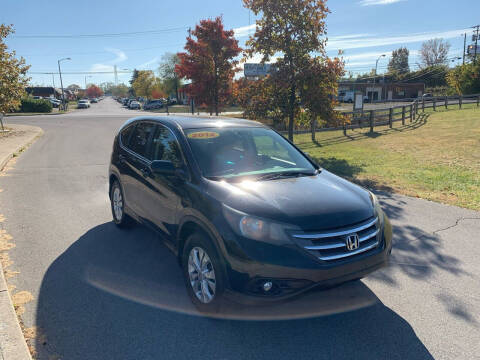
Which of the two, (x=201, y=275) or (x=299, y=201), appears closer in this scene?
(x=299, y=201)

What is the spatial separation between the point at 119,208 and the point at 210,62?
14.2 meters

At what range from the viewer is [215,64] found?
60.4 ft

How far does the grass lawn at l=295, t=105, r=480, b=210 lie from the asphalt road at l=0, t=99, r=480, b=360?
7.37 feet

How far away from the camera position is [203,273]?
132 inches

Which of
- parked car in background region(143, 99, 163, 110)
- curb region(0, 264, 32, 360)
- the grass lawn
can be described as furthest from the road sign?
parked car in background region(143, 99, 163, 110)

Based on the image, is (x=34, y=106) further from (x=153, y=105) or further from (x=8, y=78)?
(x=8, y=78)

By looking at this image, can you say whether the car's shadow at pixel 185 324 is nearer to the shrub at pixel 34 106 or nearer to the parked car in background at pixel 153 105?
the shrub at pixel 34 106

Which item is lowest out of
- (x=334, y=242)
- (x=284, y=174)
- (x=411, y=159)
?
(x=411, y=159)

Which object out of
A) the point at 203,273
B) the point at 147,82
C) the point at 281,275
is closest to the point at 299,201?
the point at 281,275

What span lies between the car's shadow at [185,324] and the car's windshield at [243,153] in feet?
4.39

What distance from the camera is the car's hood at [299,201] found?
3.01m

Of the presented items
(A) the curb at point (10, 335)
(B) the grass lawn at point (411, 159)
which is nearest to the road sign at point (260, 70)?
(B) the grass lawn at point (411, 159)

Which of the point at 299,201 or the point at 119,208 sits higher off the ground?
the point at 299,201

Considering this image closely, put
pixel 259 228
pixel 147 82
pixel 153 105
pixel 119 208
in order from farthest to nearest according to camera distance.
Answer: pixel 147 82 → pixel 153 105 → pixel 119 208 → pixel 259 228
